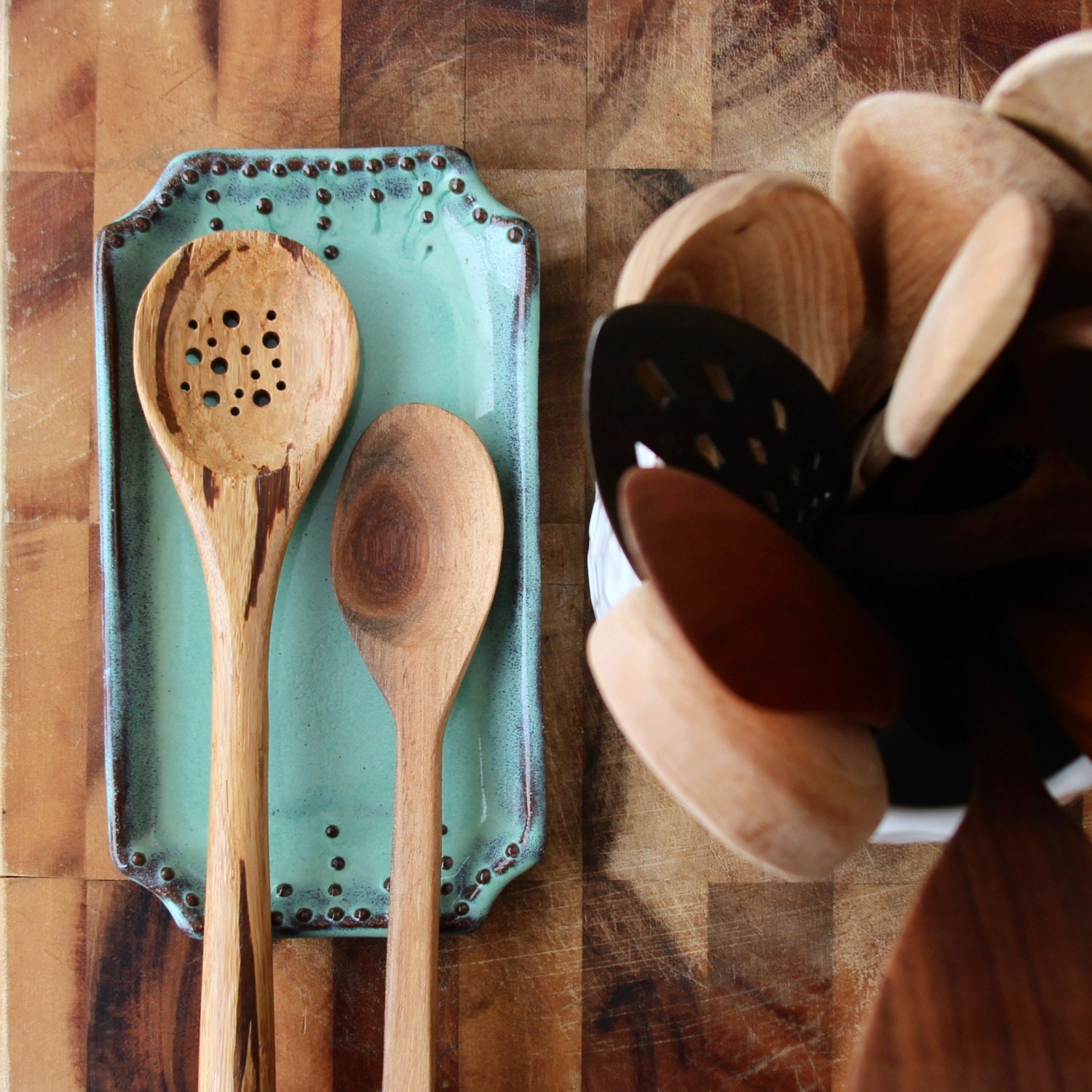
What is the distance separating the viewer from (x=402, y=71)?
1.22ft

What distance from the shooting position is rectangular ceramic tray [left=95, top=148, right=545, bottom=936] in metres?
0.35

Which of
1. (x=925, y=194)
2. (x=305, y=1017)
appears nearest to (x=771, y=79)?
(x=925, y=194)

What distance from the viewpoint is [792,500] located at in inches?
A: 8.9

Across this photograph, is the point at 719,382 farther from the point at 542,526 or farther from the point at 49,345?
the point at 49,345

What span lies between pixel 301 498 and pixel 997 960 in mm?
254

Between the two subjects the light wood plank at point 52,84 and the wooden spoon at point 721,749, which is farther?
the light wood plank at point 52,84

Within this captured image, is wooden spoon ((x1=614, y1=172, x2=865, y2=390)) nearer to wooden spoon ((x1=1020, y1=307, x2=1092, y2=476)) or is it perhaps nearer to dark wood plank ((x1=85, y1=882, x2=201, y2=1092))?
wooden spoon ((x1=1020, y1=307, x2=1092, y2=476))

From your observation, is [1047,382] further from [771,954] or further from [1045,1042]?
[771,954]

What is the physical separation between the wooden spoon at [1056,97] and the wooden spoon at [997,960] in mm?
130

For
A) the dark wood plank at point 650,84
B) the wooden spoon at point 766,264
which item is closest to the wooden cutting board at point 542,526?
the dark wood plank at point 650,84

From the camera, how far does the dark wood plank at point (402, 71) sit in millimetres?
371

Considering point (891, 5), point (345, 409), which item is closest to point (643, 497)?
point (345, 409)

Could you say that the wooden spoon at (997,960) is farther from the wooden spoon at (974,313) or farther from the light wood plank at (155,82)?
the light wood plank at (155,82)

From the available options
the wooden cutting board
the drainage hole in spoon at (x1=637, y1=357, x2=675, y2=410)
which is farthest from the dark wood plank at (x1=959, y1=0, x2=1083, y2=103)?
the drainage hole in spoon at (x1=637, y1=357, x2=675, y2=410)
